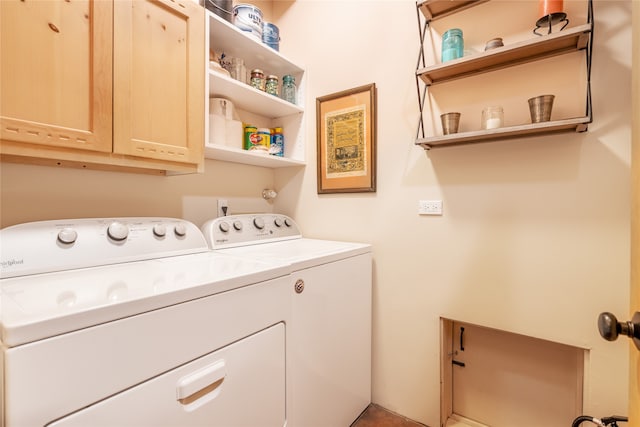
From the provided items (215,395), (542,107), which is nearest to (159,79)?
(215,395)

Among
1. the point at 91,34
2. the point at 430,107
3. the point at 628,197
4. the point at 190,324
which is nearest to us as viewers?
the point at 190,324

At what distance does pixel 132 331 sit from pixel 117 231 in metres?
0.64

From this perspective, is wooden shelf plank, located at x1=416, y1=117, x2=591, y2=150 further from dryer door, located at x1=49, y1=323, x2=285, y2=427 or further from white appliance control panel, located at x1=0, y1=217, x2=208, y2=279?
white appliance control panel, located at x1=0, y1=217, x2=208, y2=279

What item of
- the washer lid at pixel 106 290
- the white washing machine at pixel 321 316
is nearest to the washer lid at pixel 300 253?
the white washing machine at pixel 321 316

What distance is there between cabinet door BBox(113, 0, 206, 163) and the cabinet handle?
84cm

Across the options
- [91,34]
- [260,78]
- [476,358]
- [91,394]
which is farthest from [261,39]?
[476,358]

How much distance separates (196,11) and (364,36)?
0.97 metres

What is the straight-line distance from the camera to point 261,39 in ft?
5.97

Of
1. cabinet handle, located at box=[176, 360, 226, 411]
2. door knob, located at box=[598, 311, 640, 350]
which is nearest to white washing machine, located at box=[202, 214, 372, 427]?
cabinet handle, located at box=[176, 360, 226, 411]

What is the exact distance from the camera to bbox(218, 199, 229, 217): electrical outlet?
1872mm

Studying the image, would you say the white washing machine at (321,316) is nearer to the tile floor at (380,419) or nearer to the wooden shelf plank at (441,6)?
the tile floor at (380,419)

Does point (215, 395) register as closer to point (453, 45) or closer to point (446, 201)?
point (446, 201)

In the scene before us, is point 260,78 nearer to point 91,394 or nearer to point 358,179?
point 358,179

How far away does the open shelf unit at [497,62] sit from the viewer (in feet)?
3.74
